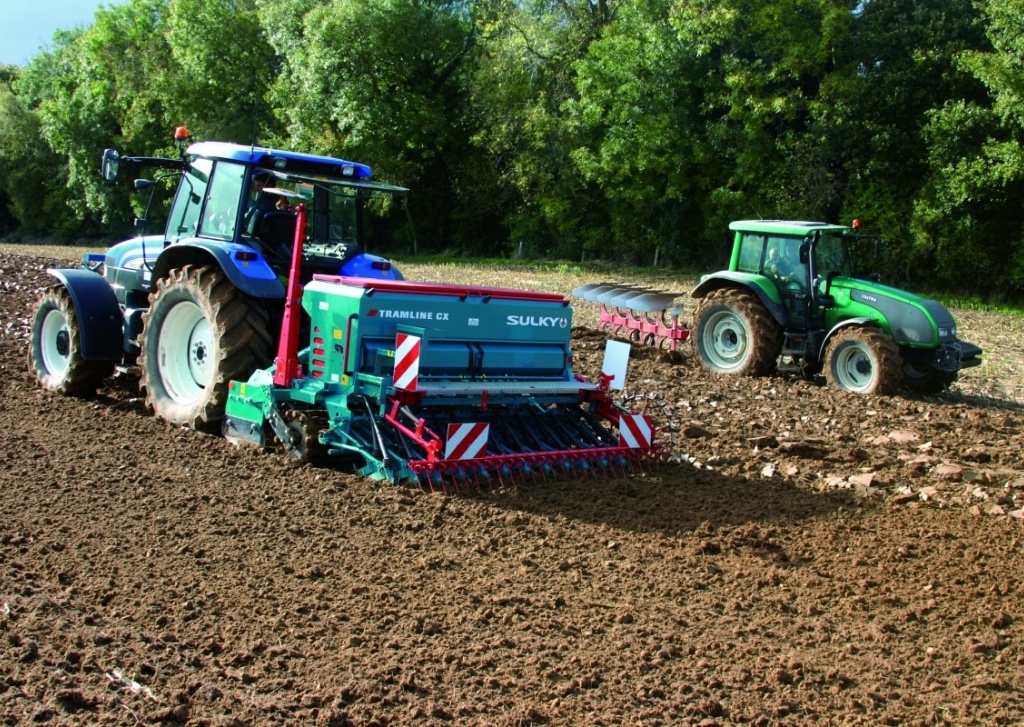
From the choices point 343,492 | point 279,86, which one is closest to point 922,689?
point 343,492

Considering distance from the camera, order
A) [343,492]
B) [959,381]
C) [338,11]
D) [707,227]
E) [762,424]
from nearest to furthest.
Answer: [343,492] < [762,424] < [959,381] < [707,227] < [338,11]

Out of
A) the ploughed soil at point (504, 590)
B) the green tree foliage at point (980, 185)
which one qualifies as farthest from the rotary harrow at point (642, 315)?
the green tree foliage at point (980, 185)

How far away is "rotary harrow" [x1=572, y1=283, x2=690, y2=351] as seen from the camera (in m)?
14.1

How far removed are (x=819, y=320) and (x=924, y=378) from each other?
1.32m

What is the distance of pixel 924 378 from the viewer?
38.4 ft

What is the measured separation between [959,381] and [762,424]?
4.81 meters

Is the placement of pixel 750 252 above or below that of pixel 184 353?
above

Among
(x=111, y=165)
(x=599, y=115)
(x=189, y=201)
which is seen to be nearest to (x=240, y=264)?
(x=189, y=201)

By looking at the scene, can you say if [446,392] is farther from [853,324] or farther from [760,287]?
[760,287]

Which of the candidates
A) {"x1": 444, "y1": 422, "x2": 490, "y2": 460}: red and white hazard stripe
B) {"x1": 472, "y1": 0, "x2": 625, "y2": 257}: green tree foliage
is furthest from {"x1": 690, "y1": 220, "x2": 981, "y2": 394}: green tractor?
{"x1": 472, "y1": 0, "x2": 625, "y2": 257}: green tree foliage

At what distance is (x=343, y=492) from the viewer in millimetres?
6711

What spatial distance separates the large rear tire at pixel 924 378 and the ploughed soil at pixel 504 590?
10.8 feet

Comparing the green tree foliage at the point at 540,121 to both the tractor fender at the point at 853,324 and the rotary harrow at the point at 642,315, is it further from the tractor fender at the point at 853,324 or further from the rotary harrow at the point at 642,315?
the tractor fender at the point at 853,324

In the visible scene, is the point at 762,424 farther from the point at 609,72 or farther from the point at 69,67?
the point at 69,67
